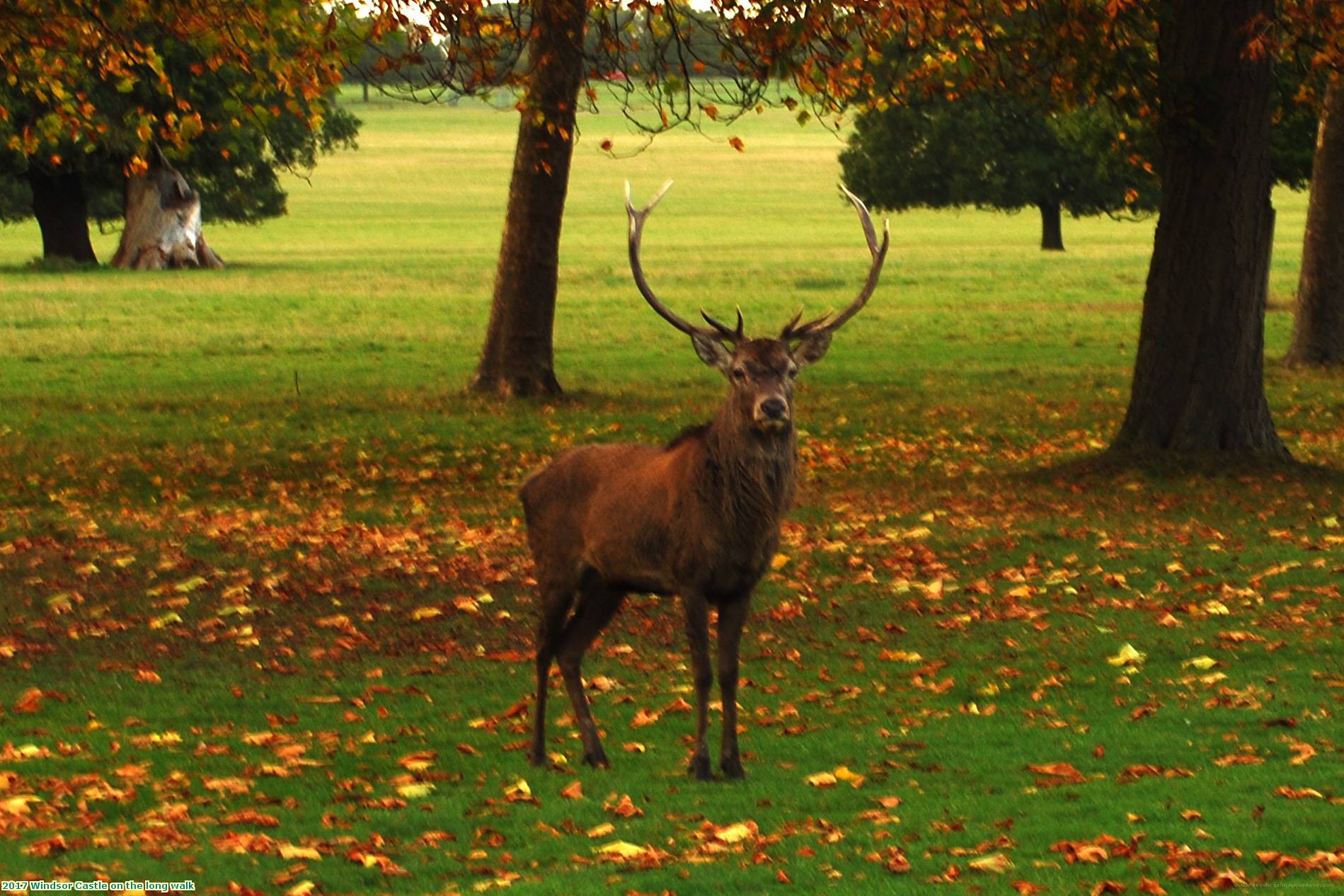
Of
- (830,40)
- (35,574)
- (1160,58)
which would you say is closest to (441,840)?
(35,574)

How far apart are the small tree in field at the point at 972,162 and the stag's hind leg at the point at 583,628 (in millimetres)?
61285

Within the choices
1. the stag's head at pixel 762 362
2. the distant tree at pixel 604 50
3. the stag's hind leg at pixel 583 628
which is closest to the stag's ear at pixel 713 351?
the stag's head at pixel 762 362

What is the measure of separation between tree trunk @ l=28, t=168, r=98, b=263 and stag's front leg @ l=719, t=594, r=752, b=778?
181 ft

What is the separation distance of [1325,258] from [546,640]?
77.0 feet

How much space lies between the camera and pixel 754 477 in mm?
10086

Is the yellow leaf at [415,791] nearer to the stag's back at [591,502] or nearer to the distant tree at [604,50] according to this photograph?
the stag's back at [591,502]

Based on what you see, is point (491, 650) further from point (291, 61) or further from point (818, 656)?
point (291, 61)

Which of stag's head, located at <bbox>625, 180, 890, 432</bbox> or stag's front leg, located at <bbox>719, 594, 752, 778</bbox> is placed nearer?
stag's head, located at <bbox>625, 180, 890, 432</bbox>

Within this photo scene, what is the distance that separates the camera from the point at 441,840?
356 inches

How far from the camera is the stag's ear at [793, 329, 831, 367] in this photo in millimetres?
10195

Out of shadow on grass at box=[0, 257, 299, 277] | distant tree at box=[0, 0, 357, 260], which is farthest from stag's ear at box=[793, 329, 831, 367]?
shadow on grass at box=[0, 257, 299, 277]

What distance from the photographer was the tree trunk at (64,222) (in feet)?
204

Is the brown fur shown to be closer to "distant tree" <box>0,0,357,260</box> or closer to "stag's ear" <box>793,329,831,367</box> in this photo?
"stag's ear" <box>793,329,831,367</box>

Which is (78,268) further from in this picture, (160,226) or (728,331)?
(728,331)
